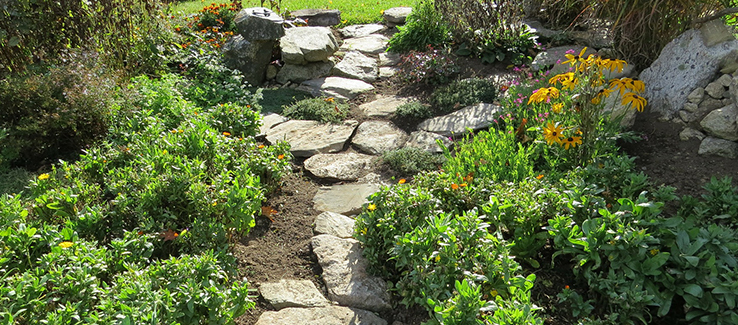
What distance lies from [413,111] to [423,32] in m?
2.13

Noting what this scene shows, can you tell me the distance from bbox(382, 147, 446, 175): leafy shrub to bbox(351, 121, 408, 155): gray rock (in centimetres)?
25

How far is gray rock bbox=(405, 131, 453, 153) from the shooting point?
4.61m

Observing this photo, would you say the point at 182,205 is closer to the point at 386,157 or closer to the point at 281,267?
the point at 281,267

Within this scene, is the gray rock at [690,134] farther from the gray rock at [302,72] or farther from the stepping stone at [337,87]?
the gray rock at [302,72]

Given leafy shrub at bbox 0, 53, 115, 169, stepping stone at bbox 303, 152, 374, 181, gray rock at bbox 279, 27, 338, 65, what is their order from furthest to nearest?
gray rock at bbox 279, 27, 338, 65
stepping stone at bbox 303, 152, 374, 181
leafy shrub at bbox 0, 53, 115, 169

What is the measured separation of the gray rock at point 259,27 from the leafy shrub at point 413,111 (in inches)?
77.6

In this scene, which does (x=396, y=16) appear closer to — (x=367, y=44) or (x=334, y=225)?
(x=367, y=44)

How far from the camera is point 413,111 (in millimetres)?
5305

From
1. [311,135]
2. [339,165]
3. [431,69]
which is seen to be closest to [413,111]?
[431,69]

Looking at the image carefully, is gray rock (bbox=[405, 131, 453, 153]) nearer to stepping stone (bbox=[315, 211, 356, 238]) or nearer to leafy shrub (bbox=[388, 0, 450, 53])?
stepping stone (bbox=[315, 211, 356, 238])

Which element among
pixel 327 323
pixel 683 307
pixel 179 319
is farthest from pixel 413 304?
pixel 683 307

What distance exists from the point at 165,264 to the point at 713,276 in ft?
8.69

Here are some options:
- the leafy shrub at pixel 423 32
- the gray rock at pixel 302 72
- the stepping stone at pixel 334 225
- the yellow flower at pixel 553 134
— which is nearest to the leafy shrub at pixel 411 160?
the stepping stone at pixel 334 225

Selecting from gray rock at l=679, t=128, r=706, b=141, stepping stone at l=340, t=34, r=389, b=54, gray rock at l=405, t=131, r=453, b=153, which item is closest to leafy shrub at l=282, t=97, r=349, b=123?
gray rock at l=405, t=131, r=453, b=153
